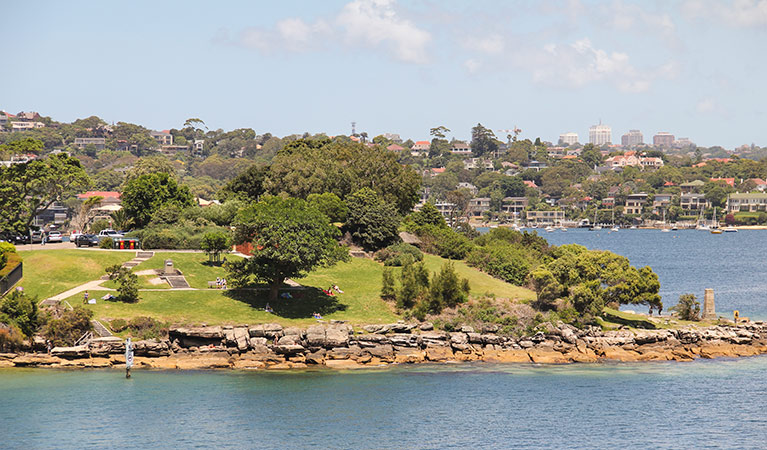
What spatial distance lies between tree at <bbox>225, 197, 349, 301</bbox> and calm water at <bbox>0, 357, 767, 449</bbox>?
35.0ft

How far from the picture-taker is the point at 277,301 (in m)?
68.4

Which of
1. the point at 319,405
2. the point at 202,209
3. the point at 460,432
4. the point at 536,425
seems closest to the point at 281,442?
the point at 319,405

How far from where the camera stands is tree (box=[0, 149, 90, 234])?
88.9 m

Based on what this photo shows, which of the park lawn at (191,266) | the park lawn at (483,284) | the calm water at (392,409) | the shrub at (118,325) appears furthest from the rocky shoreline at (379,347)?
the park lawn at (191,266)

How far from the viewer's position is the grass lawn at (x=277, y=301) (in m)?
63.3

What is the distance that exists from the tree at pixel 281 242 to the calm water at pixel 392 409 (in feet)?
35.0

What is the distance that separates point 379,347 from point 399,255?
19.7 m

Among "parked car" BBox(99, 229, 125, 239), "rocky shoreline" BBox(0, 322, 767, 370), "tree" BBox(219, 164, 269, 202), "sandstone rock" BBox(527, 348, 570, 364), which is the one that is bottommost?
"sandstone rock" BBox(527, 348, 570, 364)

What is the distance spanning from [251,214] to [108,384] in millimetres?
18549

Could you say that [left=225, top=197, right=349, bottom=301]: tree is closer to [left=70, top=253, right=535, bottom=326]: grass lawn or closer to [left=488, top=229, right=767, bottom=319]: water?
[left=70, top=253, right=535, bottom=326]: grass lawn

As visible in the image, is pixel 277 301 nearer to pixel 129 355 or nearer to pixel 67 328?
pixel 129 355

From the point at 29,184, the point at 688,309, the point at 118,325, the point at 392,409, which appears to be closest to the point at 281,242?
the point at 118,325

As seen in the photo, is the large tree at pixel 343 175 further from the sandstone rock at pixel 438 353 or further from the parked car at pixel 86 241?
the sandstone rock at pixel 438 353

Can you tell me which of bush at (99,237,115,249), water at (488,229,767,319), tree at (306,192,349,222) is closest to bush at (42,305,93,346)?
bush at (99,237,115,249)
